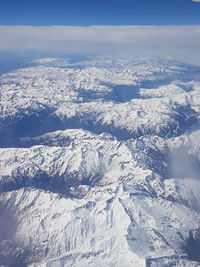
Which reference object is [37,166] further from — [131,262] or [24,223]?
[131,262]

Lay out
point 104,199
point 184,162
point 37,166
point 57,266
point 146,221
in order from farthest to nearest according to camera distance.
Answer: point 184,162, point 37,166, point 104,199, point 146,221, point 57,266

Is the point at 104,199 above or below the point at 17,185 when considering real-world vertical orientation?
above

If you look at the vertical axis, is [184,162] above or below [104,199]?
below

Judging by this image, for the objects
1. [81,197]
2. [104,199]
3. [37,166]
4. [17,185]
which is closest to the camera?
[104,199]

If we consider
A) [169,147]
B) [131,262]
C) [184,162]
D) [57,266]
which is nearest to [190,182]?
[184,162]

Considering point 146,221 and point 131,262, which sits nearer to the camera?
point 131,262

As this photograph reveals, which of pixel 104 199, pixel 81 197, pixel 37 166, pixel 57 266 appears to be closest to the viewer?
pixel 57 266

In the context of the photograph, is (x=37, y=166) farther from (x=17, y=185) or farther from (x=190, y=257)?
(x=190, y=257)

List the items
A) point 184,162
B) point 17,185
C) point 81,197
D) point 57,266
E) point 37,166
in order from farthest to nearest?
point 184,162 < point 37,166 < point 17,185 < point 81,197 < point 57,266

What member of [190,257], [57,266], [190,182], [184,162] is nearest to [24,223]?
[57,266]
